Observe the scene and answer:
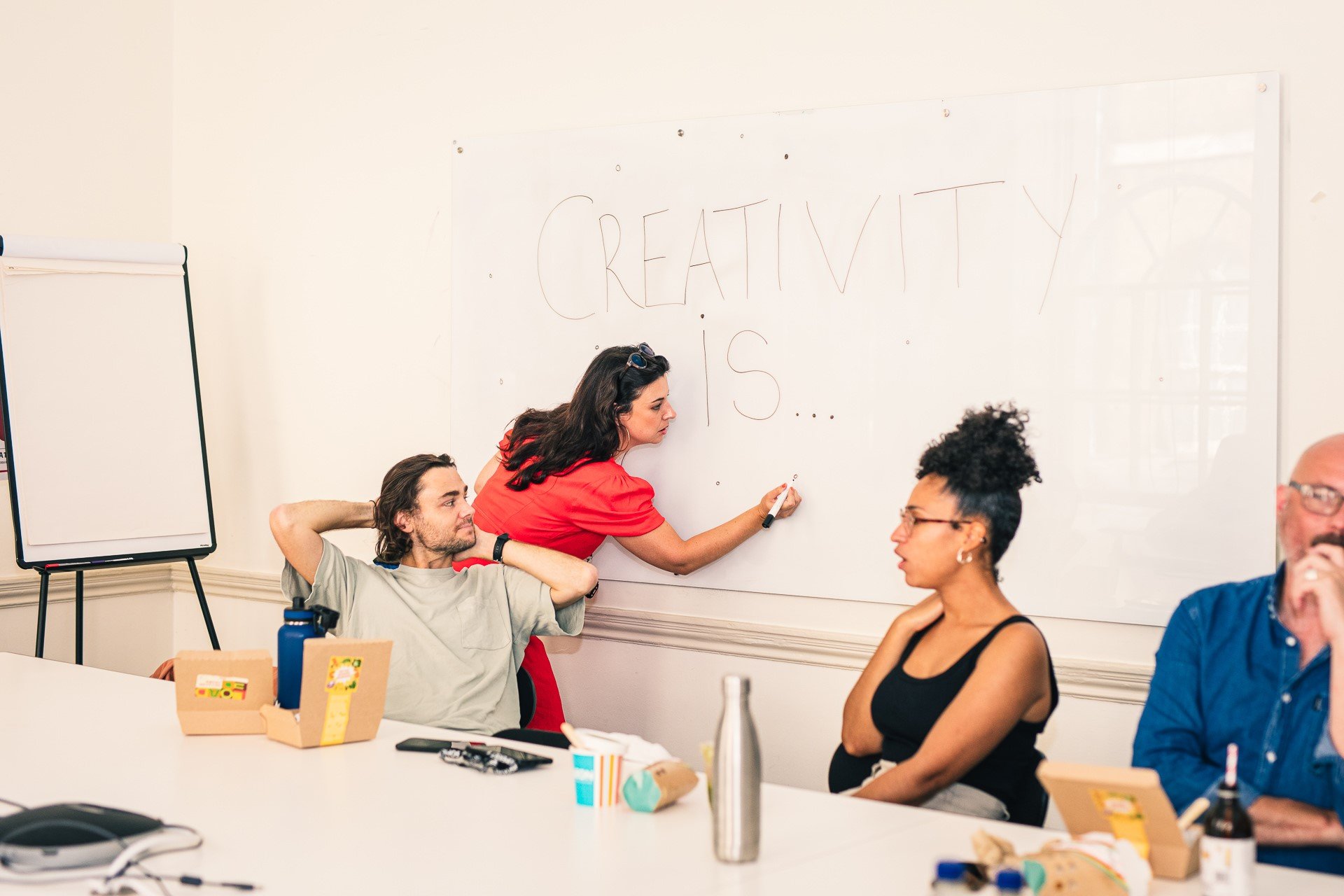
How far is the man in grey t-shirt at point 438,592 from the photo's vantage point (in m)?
2.61

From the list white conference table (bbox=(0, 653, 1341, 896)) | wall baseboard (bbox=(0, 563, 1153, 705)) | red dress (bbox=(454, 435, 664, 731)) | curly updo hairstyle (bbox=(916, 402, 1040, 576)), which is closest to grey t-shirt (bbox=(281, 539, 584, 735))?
red dress (bbox=(454, 435, 664, 731))

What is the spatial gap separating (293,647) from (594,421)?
4.06ft

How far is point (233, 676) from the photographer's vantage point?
209cm

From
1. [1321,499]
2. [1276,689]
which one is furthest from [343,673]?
[1321,499]

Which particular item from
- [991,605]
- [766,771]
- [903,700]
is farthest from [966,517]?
[766,771]

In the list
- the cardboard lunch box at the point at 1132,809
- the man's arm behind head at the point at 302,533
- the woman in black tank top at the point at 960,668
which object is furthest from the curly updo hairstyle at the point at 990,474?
the man's arm behind head at the point at 302,533

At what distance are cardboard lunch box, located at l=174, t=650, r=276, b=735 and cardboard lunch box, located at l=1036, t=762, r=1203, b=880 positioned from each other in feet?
4.50

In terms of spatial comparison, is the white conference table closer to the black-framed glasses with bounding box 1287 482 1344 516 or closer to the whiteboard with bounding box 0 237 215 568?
the black-framed glasses with bounding box 1287 482 1344 516

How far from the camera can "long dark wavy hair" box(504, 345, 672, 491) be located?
313cm

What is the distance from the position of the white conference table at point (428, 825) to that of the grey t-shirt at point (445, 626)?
44 centimetres

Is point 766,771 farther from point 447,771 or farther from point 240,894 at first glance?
point 240,894

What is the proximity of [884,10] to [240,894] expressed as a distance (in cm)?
251

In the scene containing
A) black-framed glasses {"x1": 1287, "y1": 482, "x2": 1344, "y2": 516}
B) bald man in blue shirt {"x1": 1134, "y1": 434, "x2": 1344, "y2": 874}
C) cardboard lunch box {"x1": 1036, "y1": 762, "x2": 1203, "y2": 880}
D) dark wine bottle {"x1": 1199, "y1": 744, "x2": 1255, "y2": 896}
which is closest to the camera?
dark wine bottle {"x1": 1199, "y1": 744, "x2": 1255, "y2": 896}

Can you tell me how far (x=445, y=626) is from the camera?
8.71 ft
